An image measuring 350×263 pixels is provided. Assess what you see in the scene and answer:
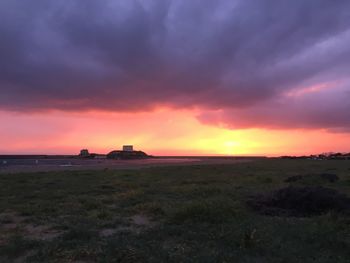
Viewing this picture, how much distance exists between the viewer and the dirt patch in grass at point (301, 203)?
15125 mm

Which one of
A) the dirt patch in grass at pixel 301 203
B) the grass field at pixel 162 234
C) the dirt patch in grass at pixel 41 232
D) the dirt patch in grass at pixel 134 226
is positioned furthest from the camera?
the dirt patch in grass at pixel 301 203

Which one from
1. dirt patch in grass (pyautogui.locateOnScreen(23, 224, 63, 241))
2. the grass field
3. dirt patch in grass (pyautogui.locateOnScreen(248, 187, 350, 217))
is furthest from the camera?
dirt patch in grass (pyautogui.locateOnScreen(248, 187, 350, 217))

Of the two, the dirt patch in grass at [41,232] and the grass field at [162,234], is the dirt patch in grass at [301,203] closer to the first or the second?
the grass field at [162,234]

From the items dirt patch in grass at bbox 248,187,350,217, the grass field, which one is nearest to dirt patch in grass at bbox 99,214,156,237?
the grass field

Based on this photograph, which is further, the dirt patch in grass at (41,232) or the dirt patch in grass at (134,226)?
the dirt patch in grass at (134,226)

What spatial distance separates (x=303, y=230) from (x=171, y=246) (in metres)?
3.95

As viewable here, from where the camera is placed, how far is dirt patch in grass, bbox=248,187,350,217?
15.1 metres

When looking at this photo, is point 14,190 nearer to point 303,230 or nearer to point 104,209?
point 104,209

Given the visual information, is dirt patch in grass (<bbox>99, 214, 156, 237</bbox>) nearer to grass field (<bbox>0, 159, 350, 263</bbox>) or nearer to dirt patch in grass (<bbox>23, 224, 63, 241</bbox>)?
grass field (<bbox>0, 159, 350, 263</bbox>)

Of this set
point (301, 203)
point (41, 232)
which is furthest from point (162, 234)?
point (301, 203)

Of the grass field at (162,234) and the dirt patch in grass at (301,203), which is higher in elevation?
the dirt patch in grass at (301,203)

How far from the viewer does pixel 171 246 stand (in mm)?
10000

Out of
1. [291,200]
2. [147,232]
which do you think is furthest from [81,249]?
[291,200]

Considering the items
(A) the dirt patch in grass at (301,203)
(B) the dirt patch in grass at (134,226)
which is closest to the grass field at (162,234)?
(B) the dirt patch in grass at (134,226)
